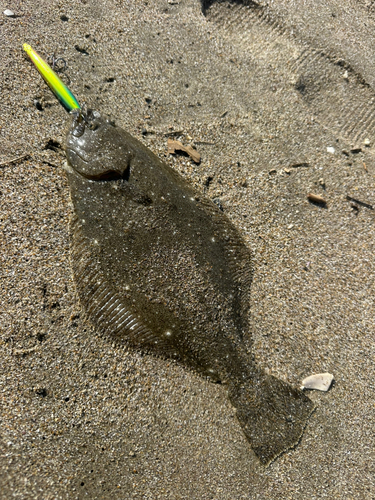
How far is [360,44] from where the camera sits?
3578mm

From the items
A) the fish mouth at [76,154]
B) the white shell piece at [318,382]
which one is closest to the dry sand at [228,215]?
the white shell piece at [318,382]

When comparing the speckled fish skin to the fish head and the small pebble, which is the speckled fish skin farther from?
the small pebble

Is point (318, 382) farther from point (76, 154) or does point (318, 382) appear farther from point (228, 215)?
point (76, 154)

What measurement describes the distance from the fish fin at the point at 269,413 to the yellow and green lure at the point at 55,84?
2.65 m

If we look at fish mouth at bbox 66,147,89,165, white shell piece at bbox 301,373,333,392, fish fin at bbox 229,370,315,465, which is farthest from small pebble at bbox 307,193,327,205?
fish mouth at bbox 66,147,89,165

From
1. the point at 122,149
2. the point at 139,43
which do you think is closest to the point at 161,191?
the point at 122,149

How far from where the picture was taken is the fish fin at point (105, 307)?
2.50 m

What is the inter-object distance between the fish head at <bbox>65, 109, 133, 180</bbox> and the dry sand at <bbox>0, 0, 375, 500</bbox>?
0.78 feet

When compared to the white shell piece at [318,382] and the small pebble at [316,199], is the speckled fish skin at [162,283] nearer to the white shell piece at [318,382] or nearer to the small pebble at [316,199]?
the white shell piece at [318,382]

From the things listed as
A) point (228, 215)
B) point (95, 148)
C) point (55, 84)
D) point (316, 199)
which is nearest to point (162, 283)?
point (228, 215)

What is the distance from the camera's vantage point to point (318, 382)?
2.62 metres

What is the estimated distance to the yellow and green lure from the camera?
9.36 feet

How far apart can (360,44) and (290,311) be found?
299 cm

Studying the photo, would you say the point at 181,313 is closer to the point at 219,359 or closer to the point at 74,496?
the point at 219,359
